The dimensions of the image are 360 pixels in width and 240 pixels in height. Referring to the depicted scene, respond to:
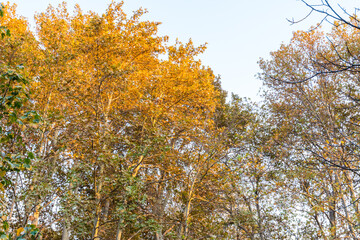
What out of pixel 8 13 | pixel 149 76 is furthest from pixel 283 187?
pixel 8 13

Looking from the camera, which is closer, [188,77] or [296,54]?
[188,77]

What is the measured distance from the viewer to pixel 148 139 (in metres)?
6.66

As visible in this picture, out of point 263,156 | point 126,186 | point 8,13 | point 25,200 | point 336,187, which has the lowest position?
point 25,200

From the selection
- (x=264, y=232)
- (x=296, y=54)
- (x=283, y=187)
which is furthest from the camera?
(x=296, y=54)

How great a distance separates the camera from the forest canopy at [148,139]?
586 centimetres

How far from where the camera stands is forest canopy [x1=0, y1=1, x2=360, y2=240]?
5859 mm

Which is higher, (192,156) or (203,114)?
(203,114)

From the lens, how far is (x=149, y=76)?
8805 mm

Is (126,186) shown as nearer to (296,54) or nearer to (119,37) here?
(119,37)

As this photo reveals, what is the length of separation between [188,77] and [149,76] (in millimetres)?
1310

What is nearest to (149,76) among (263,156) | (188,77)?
(188,77)

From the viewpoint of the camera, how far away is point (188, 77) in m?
9.14

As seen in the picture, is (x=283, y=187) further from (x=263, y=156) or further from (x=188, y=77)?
(x=188, y=77)

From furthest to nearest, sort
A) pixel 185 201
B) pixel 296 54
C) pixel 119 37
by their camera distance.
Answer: pixel 296 54, pixel 185 201, pixel 119 37
